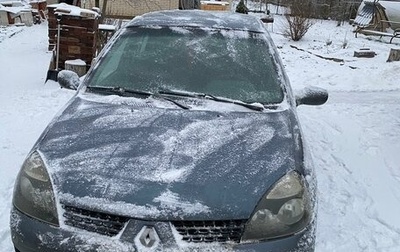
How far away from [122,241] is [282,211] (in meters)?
0.77

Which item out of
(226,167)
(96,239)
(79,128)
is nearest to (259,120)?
(226,167)

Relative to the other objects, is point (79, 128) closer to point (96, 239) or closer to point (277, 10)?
point (96, 239)

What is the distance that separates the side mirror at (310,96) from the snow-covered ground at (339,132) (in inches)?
39.0

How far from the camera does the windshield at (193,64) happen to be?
315 centimetres

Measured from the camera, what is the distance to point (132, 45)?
11.8 ft

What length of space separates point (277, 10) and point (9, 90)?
19.4 m

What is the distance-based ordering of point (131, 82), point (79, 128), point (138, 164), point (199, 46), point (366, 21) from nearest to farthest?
point (138, 164) < point (79, 128) < point (131, 82) < point (199, 46) < point (366, 21)

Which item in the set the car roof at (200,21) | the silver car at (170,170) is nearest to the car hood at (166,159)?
the silver car at (170,170)

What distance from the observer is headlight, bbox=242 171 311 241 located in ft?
6.67

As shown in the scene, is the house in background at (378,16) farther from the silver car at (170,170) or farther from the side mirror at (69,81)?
the silver car at (170,170)

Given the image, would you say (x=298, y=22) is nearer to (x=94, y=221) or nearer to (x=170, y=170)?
(x=170, y=170)

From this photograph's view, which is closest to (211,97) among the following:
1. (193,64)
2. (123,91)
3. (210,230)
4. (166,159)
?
(193,64)

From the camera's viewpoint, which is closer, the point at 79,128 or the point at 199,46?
the point at 79,128

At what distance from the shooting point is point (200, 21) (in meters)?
3.78
